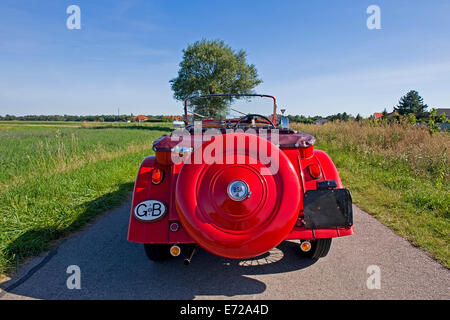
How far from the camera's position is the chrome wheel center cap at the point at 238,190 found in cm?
215

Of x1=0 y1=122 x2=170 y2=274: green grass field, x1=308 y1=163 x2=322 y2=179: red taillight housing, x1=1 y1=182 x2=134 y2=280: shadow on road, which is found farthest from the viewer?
x1=0 y1=122 x2=170 y2=274: green grass field

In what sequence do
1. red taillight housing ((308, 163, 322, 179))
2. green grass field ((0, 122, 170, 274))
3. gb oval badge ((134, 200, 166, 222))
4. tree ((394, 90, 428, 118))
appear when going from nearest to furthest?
gb oval badge ((134, 200, 166, 222)) → red taillight housing ((308, 163, 322, 179)) → green grass field ((0, 122, 170, 274)) → tree ((394, 90, 428, 118))

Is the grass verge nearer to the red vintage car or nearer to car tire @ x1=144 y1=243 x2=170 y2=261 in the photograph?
the red vintage car

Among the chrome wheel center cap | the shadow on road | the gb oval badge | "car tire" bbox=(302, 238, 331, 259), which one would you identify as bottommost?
the shadow on road

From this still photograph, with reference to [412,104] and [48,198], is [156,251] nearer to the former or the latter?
[48,198]

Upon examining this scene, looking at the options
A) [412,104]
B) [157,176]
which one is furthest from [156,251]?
[412,104]

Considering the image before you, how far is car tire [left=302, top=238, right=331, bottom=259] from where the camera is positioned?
113 inches

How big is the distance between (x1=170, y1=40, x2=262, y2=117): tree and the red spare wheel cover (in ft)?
102

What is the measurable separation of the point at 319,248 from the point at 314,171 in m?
0.81

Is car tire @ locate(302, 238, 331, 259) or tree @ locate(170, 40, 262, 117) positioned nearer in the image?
car tire @ locate(302, 238, 331, 259)

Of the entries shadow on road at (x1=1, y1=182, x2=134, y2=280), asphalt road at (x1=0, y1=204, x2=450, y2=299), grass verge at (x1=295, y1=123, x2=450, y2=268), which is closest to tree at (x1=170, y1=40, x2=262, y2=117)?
grass verge at (x1=295, y1=123, x2=450, y2=268)

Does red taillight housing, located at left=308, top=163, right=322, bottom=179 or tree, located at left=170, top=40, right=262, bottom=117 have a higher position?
tree, located at left=170, top=40, right=262, bottom=117

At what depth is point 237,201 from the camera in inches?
84.8
